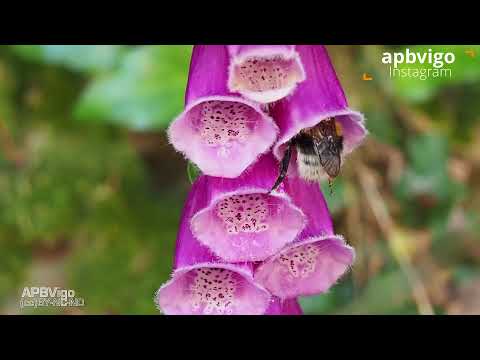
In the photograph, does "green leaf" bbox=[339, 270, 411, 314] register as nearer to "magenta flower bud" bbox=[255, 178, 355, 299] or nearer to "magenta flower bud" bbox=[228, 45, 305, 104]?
"magenta flower bud" bbox=[255, 178, 355, 299]

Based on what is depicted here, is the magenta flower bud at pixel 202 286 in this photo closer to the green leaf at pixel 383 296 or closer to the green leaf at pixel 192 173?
the green leaf at pixel 192 173

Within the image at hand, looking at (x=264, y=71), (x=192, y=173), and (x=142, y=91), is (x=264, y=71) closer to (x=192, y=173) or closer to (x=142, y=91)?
(x=192, y=173)

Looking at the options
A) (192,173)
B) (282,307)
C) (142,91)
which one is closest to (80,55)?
(142,91)

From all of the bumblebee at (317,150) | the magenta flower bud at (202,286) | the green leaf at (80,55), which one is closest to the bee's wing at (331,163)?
the bumblebee at (317,150)

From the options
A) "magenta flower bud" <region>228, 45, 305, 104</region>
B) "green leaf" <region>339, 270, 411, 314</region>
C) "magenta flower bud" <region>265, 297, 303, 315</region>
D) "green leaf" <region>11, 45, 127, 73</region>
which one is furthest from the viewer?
"green leaf" <region>11, 45, 127, 73</region>

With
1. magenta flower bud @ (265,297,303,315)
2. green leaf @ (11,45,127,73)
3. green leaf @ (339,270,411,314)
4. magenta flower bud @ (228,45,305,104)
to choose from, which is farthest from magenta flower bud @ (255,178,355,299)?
green leaf @ (11,45,127,73)
